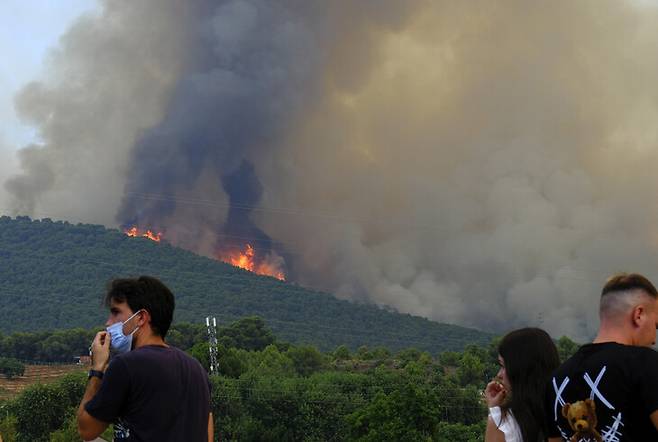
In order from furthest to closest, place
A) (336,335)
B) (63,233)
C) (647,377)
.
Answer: (63,233)
(336,335)
(647,377)

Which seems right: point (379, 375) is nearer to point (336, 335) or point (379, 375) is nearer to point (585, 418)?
point (336, 335)

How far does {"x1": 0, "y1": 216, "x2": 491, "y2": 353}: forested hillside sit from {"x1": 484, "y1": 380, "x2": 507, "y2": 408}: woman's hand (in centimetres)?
10776

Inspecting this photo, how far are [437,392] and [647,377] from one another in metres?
61.2

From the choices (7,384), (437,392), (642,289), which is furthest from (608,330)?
(7,384)

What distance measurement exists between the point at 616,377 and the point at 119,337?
294 cm

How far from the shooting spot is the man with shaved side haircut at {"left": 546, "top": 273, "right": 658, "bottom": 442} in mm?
4777

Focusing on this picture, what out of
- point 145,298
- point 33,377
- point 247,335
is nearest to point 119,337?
point 145,298

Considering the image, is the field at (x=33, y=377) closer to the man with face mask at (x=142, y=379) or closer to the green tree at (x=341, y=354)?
the green tree at (x=341, y=354)

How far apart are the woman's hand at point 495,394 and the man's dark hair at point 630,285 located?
117 cm

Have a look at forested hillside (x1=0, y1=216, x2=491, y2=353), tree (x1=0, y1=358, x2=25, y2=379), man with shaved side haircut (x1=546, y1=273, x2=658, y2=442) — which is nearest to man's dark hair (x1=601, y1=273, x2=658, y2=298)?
man with shaved side haircut (x1=546, y1=273, x2=658, y2=442)

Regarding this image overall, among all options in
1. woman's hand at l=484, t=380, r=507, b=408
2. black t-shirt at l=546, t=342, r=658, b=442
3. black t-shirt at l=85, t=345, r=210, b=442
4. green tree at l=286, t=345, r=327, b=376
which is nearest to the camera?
black t-shirt at l=546, t=342, r=658, b=442

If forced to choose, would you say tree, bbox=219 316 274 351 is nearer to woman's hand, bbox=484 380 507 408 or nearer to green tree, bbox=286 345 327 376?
green tree, bbox=286 345 327 376

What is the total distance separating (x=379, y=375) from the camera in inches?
2790

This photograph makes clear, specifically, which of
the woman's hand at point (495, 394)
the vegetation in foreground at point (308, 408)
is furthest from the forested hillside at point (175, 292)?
the woman's hand at point (495, 394)
